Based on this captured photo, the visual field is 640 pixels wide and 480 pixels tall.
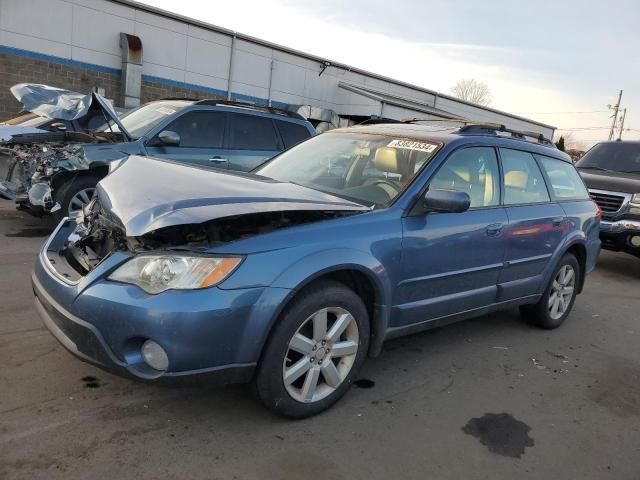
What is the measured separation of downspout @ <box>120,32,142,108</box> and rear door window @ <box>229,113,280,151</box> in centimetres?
985

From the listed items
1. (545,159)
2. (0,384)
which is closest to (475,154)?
(545,159)

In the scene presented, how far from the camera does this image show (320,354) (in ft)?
9.87

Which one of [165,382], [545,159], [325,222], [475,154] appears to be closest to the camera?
[165,382]

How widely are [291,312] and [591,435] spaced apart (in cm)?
199

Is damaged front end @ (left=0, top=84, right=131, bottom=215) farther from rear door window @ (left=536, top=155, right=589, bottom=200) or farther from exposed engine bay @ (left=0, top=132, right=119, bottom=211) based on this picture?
rear door window @ (left=536, top=155, right=589, bottom=200)

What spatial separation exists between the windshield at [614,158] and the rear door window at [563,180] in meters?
4.76

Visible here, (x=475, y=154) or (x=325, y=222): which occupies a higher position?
(x=475, y=154)

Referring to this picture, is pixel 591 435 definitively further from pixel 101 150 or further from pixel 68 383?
pixel 101 150

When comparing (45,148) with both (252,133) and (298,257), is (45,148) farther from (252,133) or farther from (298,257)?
(298,257)

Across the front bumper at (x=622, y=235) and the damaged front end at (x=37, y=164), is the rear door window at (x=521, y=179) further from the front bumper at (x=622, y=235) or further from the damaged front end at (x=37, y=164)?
the damaged front end at (x=37, y=164)

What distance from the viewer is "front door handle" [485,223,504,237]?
13.0 feet

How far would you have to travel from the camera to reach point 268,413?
3051mm

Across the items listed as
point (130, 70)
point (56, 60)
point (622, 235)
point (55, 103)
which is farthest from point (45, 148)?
point (130, 70)

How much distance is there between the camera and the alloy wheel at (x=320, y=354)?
291 centimetres
